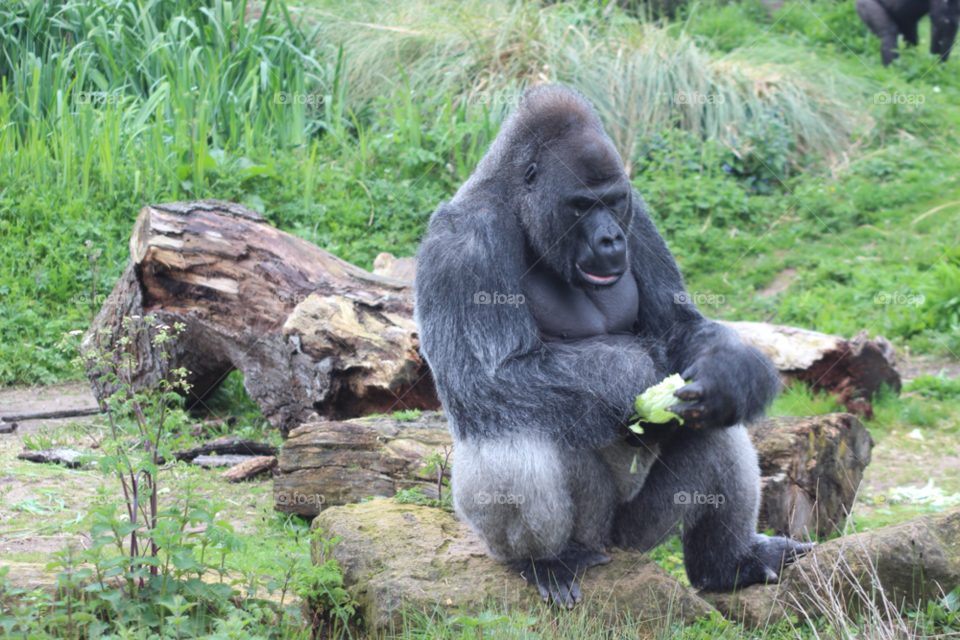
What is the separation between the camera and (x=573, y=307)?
12.9ft

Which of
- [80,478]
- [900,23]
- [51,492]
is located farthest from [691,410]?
[900,23]

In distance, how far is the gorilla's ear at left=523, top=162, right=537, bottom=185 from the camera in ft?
12.5

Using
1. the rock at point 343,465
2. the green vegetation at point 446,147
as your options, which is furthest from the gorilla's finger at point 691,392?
the green vegetation at point 446,147

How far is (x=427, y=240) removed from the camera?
3.79 meters

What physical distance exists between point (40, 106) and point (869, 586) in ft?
30.6

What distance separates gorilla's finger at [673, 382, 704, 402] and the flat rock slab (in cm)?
74

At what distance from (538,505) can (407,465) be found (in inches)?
56.4

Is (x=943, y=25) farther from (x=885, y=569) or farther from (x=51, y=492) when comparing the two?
(x=51, y=492)

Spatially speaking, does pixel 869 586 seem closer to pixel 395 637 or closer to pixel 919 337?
pixel 395 637

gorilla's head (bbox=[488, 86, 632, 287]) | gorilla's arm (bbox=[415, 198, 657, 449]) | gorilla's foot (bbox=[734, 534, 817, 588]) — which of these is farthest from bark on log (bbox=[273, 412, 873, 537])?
gorilla's head (bbox=[488, 86, 632, 287])

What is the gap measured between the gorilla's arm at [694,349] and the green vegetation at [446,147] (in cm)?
195

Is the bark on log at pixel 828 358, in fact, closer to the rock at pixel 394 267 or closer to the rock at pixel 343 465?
the rock at pixel 394 267

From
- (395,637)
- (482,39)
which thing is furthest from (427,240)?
(482,39)

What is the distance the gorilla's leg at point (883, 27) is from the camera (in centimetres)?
1290
